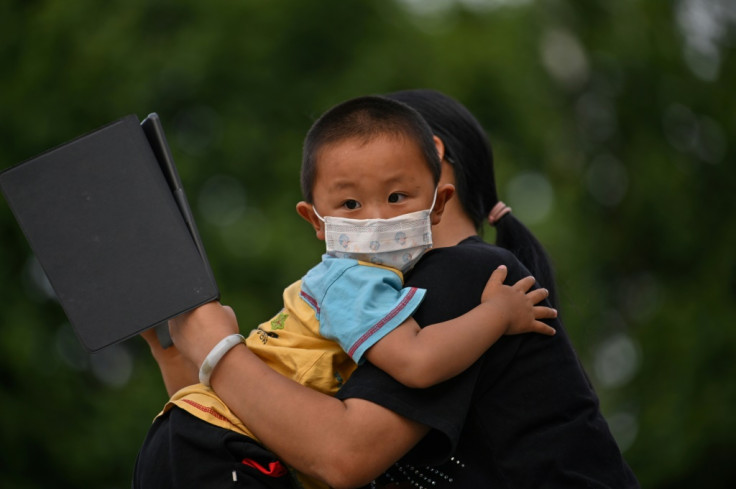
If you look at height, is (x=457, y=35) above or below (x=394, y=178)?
below

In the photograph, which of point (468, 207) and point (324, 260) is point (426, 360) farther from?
point (468, 207)

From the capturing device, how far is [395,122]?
2195mm

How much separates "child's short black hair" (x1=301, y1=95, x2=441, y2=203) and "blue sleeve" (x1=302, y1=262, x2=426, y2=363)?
26 centimetres

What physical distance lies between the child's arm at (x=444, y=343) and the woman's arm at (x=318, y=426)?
0.30ft

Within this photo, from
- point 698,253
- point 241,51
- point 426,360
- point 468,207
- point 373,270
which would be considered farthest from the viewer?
point 698,253

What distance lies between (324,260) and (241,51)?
7.79 metres

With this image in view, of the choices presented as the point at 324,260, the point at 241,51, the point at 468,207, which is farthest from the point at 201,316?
the point at 241,51

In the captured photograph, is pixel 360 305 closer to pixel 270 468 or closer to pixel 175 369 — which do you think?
pixel 270 468

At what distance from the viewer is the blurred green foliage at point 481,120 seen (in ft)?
28.8

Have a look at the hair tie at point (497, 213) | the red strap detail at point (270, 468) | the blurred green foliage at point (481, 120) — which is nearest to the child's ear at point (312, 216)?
the red strap detail at point (270, 468)

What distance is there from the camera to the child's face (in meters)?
2.12

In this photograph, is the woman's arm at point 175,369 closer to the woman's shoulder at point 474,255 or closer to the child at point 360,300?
the child at point 360,300

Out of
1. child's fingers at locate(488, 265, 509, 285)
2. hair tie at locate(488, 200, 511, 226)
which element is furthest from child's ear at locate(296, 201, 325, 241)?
hair tie at locate(488, 200, 511, 226)

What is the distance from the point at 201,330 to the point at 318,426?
33 centimetres
